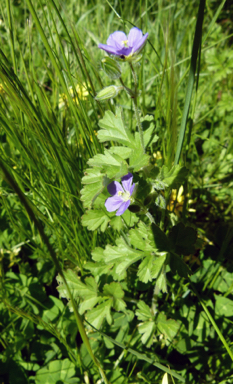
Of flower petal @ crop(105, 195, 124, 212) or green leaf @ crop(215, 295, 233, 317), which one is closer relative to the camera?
flower petal @ crop(105, 195, 124, 212)

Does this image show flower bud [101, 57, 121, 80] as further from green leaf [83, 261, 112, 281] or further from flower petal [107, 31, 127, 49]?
green leaf [83, 261, 112, 281]

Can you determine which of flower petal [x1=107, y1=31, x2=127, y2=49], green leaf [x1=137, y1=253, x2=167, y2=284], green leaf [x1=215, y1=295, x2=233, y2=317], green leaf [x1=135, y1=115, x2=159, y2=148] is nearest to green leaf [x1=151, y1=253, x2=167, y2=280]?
green leaf [x1=137, y1=253, x2=167, y2=284]

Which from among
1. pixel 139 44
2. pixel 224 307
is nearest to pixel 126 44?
pixel 139 44

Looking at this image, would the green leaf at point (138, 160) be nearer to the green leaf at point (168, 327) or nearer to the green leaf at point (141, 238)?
the green leaf at point (141, 238)

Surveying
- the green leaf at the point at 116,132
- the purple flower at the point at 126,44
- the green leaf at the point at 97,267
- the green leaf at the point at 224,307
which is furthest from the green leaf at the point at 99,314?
the purple flower at the point at 126,44

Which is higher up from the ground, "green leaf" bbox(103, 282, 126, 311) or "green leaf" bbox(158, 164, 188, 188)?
"green leaf" bbox(158, 164, 188, 188)

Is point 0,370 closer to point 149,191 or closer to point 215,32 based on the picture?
point 149,191

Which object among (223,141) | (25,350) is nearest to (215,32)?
(223,141)

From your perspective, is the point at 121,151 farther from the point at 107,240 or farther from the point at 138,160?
the point at 107,240

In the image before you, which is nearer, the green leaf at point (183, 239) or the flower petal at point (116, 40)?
the flower petal at point (116, 40)
